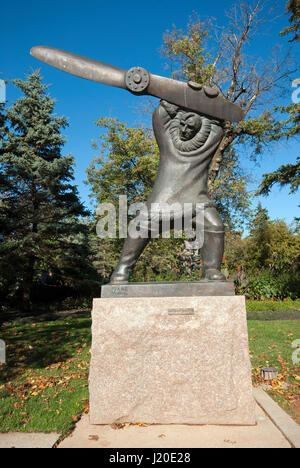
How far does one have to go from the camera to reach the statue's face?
335cm

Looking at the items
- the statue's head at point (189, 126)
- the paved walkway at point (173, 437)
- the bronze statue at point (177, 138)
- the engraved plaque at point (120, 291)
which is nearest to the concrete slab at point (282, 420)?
the paved walkway at point (173, 437)

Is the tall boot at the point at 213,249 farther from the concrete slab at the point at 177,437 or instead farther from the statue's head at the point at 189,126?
the concrete slab at the point at 177,437

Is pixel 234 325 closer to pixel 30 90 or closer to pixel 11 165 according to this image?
pixel 11 165

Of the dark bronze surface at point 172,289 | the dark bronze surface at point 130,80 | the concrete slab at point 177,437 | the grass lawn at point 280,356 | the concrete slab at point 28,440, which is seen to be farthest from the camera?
the grass lawn at point 280,356

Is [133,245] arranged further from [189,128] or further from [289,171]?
[289,171]

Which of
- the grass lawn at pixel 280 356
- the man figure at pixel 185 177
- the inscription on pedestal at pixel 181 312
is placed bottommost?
the grass lawn at pixel 280 356

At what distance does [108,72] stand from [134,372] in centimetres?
288

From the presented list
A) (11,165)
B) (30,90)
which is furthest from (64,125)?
(11,165)

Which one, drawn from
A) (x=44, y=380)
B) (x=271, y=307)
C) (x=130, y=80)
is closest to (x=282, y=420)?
(x=44, y=380)

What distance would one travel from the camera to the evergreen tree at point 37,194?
12.2 meters

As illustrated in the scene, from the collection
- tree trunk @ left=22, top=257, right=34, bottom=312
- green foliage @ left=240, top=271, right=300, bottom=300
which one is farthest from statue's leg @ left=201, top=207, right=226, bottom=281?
green foliage @ left=240, top=271, right=300, bottom=300

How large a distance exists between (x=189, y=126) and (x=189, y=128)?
20 millimetres

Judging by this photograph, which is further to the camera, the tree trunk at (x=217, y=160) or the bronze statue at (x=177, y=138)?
the tree trunk at (x=217, y=160)

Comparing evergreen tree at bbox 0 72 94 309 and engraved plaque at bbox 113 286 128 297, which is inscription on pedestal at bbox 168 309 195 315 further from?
evergreen tree at bbox 0 72 94 309
